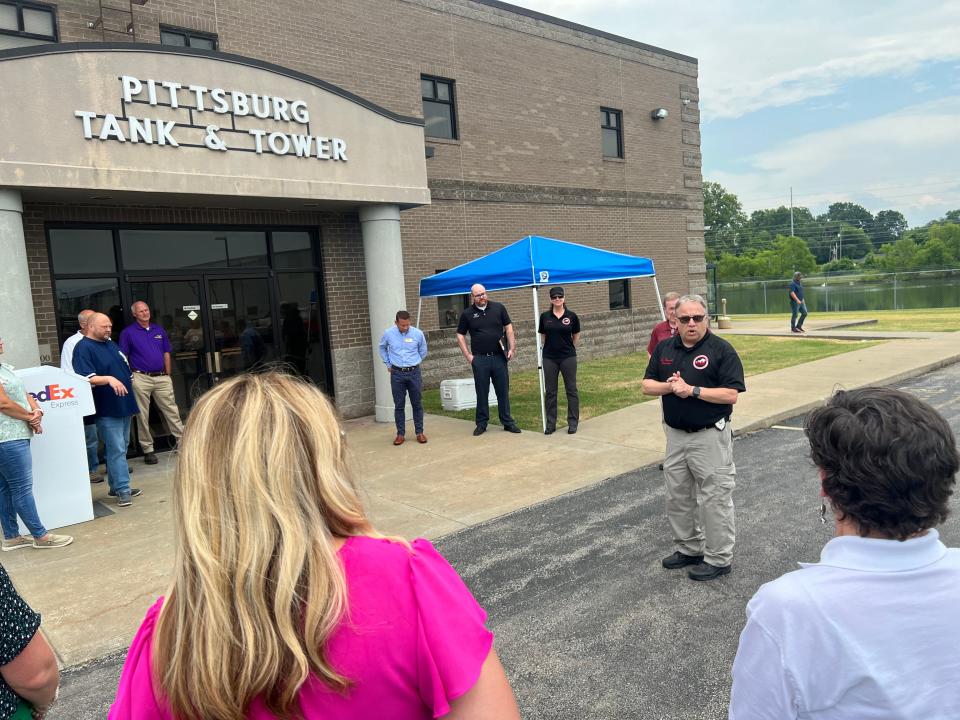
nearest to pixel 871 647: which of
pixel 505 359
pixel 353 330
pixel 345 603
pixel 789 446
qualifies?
pixel 345 603

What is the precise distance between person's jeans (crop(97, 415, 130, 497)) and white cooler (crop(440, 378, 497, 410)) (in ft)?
17.7

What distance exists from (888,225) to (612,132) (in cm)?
11980

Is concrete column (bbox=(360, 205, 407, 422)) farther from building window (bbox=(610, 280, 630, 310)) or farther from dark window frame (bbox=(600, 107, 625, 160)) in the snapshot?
dark window frame (bbox=(600, 107, 625, 160))

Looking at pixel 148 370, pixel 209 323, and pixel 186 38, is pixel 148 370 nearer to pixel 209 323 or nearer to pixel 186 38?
pixel 209 323

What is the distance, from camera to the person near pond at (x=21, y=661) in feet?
5.82

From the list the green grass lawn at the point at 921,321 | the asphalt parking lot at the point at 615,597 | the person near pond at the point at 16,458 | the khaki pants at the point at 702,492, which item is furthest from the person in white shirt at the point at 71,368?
the green grass lawn at the point at 921,321

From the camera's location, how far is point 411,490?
6984 mm

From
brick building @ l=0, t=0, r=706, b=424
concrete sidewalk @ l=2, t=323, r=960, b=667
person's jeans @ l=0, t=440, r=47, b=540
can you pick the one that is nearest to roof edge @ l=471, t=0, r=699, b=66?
brick building @ l=0, t=0, r=706, b=424

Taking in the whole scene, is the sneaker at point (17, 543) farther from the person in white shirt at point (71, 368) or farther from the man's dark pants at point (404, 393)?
the man's dark pants at point (404, 393)

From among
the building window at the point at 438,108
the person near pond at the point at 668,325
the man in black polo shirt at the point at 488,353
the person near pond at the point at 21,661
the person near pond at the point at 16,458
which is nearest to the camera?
the person near pond at the point at 21,661

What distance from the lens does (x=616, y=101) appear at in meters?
16.9

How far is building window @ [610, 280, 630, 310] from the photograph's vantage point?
56.4 ft

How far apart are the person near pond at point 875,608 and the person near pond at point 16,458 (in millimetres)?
5914

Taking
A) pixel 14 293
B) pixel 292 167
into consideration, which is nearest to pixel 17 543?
pixel 14 293
